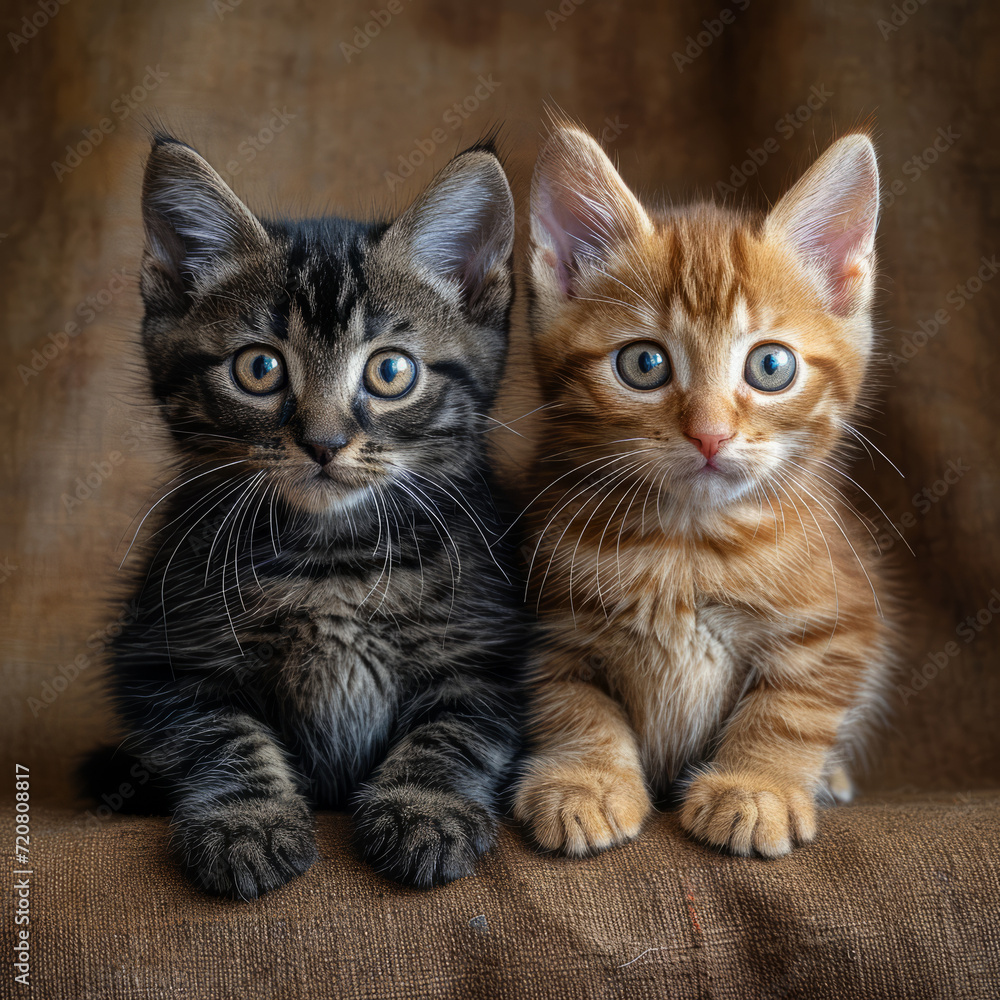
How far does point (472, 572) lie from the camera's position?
50.5 inches

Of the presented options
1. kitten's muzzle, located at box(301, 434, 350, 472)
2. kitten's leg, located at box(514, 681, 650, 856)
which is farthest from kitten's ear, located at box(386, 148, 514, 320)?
kitten's leg, located at box(514, 681, 650, 856)

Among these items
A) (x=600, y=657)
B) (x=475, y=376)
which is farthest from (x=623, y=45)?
(x=600, y=657)

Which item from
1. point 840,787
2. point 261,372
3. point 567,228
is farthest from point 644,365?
point 840,787

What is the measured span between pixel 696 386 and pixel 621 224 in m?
0.31

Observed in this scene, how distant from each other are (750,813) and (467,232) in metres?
0.89

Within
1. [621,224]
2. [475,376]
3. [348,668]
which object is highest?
[621,224]

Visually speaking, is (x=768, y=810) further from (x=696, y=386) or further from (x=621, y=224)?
(x=621, y=224)

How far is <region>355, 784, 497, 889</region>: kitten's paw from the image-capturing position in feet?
3.36

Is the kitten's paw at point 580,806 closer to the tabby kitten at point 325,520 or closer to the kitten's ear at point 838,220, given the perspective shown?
the tabby kitten at point 325,520

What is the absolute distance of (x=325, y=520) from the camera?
4.04 feet

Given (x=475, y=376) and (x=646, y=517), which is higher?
(x=475, y=376)

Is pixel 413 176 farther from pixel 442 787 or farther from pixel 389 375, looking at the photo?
pixel 442 787

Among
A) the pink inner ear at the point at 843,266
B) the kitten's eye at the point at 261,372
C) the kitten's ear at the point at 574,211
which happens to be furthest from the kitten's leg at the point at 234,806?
the pink inner ear at the point at 843,266

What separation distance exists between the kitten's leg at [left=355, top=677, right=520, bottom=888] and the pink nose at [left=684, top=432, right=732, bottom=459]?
0.43 m
